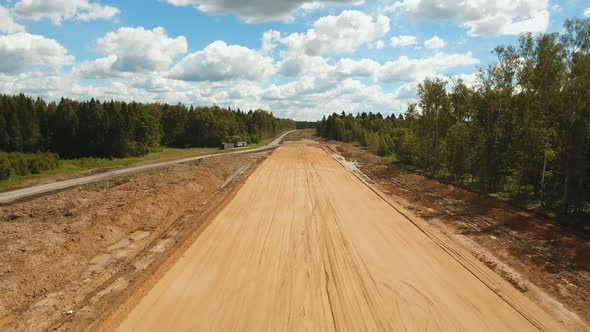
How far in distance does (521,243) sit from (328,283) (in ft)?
25.2

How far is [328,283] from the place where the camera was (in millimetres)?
11117

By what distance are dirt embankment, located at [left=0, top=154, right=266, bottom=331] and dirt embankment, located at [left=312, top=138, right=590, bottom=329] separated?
426 inches

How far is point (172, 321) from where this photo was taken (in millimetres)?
9156

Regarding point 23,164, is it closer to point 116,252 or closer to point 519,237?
point 116,252

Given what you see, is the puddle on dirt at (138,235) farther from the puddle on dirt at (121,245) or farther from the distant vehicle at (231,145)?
the distant vehicle at (231,145)

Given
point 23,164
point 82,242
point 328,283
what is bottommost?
point 328,283

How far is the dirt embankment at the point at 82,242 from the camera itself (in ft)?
32.6

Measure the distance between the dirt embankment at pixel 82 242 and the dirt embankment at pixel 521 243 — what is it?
426 inches

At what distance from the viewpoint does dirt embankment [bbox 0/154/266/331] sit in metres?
9.95

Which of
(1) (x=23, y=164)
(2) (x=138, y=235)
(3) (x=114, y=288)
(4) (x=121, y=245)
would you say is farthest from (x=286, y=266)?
(1) (x=23, y=164)

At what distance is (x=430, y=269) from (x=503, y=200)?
11.0 m

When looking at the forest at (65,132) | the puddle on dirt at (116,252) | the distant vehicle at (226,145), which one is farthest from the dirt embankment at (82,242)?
the distant vehicle at (226,145)

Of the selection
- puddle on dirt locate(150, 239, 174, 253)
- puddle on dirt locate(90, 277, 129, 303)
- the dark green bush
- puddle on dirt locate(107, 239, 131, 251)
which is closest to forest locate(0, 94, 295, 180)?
the dark green bush

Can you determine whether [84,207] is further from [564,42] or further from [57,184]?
[564,42]
